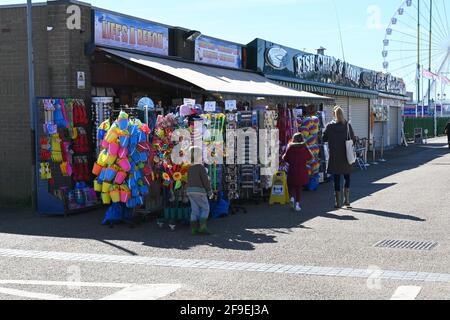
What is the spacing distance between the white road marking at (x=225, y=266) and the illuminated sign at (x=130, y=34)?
234 inches

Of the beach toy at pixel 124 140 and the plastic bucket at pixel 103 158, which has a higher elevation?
the beach toy at pixel 124 140

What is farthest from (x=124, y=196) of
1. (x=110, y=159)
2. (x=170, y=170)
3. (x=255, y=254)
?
(x=255, y=254)

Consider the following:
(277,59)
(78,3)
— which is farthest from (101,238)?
(277,59)

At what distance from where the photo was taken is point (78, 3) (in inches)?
487

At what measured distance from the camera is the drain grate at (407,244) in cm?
847

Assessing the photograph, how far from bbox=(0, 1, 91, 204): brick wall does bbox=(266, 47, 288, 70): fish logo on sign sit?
30.8 ft

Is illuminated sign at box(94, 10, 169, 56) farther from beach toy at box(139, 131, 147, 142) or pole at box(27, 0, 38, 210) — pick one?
beach toy at box(139, 131, 147, 142)

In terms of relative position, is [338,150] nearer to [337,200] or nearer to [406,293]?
[337,200]

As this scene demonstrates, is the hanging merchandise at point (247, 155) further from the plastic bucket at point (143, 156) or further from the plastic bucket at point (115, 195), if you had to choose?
the plastic bucket at point (115, 195)

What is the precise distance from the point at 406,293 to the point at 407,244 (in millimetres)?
2686

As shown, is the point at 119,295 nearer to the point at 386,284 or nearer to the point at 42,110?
the point at 386,284

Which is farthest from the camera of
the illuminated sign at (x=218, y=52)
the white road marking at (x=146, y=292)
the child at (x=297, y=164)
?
the illuminated sign at (x=218, y=52)

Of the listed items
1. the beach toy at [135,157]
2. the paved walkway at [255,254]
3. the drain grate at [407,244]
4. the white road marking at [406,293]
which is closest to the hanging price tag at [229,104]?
the paved walkway at [255,254]

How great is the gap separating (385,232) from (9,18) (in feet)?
28.9
